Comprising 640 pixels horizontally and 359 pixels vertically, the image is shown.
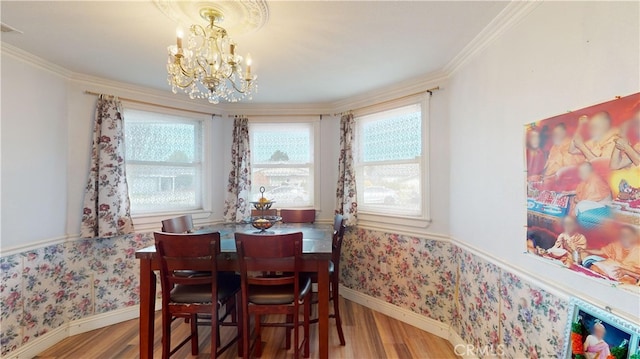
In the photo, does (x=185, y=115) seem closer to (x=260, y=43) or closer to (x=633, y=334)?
(x=260, y=43)

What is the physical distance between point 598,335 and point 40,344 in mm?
3682

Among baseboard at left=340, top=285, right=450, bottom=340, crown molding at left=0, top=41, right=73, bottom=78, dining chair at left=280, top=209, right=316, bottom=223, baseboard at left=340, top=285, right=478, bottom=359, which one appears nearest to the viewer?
crown molding at left=0, top=41, right=73, bottom=78

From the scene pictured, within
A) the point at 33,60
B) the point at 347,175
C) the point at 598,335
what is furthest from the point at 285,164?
the point at 598,335

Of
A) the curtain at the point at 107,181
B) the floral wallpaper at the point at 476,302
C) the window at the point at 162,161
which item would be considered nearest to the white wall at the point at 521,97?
the floral wallpaper at the point at 476,302

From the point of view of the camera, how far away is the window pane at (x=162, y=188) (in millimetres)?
2949

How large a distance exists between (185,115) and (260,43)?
1730mm

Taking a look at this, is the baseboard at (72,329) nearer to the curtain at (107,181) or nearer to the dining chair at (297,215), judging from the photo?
the curtain at (107,181)

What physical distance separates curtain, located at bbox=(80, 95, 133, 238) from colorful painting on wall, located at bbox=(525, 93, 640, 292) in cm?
334

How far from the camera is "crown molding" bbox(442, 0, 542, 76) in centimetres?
147

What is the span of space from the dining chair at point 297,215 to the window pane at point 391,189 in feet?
2.01

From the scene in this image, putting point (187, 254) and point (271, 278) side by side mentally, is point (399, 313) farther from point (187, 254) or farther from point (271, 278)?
point (187, 254)

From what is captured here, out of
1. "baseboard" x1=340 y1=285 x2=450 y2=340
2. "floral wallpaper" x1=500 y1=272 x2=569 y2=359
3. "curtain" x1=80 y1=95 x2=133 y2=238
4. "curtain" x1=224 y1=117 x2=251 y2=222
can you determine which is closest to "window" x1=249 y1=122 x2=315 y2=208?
"curtain" x1=224 y1=117 x2=251 y2=222

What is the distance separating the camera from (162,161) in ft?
10.2

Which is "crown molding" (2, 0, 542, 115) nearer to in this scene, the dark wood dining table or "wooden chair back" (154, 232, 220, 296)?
the dark wood dining table
